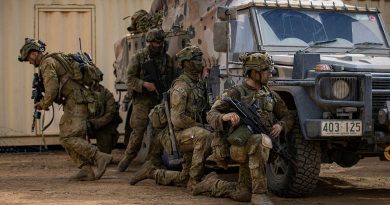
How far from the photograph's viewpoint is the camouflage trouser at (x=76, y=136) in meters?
8.45

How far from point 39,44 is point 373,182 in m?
4.02

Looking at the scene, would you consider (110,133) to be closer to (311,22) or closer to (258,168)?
(311,22)

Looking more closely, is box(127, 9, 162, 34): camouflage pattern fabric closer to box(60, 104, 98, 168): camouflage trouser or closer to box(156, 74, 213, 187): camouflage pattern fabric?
box(60, 104, 98, 168): camouflage trouser

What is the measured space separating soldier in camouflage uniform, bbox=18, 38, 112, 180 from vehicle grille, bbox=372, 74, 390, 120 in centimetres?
295

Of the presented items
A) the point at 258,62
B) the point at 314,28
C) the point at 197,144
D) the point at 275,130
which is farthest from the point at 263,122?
the point at 314,28

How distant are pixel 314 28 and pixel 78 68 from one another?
2623mm

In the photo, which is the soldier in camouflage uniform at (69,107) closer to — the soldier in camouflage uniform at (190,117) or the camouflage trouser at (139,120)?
the camouflage trouser at (139,120)

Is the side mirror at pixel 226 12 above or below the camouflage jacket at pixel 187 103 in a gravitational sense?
above

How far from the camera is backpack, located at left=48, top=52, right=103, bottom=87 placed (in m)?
8.66

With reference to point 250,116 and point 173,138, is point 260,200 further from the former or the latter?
point 173,138

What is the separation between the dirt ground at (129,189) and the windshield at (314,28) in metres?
1.53

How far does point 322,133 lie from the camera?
263 inches

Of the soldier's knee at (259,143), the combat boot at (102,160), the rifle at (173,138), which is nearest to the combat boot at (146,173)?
the rifle at (173,138)

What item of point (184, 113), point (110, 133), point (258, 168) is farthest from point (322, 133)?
point (110, 133)
